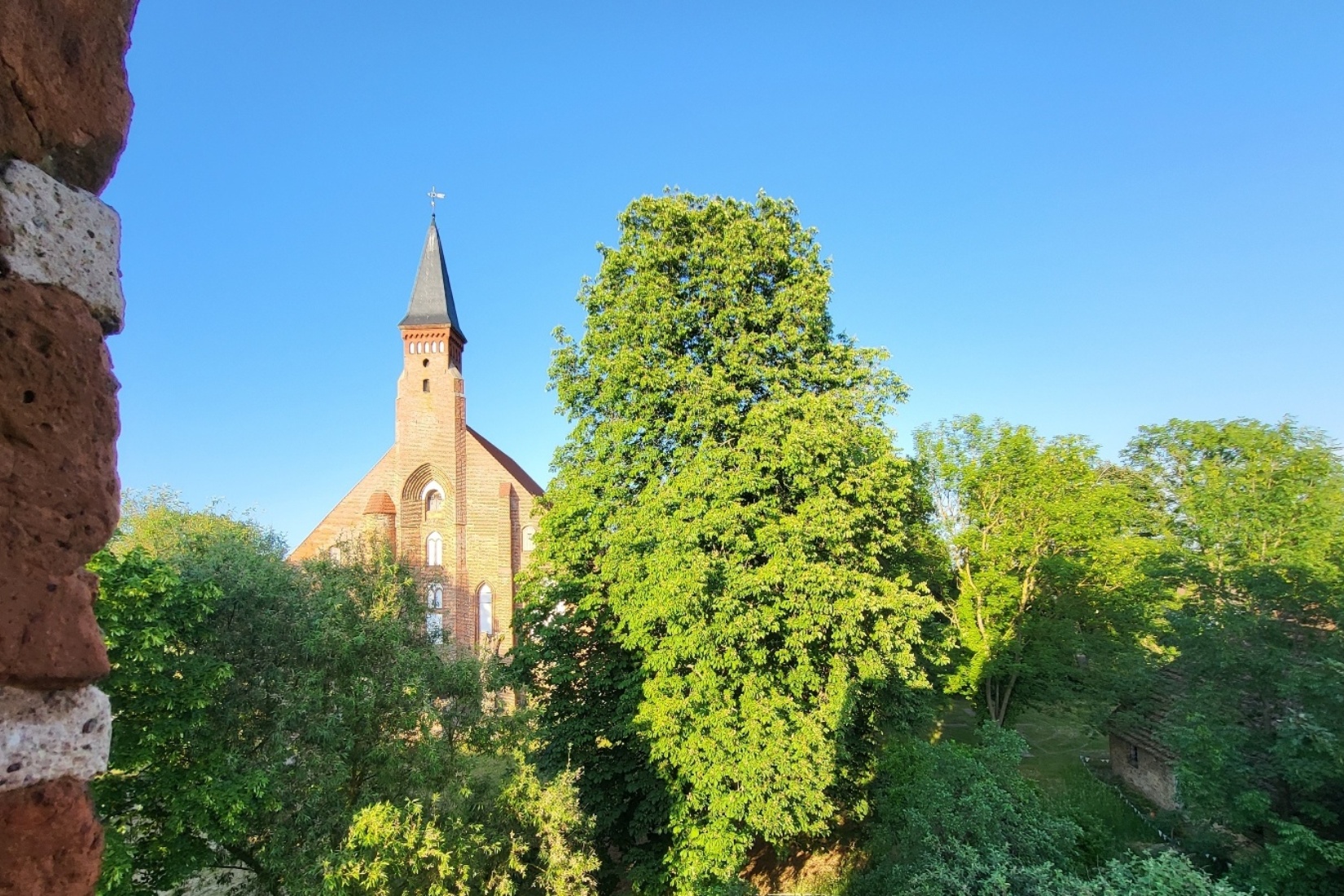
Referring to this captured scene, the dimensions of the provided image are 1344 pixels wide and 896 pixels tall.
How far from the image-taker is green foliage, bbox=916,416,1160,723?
20588 millimetres

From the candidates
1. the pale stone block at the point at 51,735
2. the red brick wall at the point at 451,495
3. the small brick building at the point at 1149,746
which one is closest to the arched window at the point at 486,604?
the red brick wall at the point at 451,495

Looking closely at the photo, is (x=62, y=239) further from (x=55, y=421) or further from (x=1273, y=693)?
(x=1273, y=693)

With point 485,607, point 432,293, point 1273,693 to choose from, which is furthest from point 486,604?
point 1273,693

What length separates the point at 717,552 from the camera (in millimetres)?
11461

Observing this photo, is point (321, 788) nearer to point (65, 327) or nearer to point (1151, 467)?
point (65, 327)

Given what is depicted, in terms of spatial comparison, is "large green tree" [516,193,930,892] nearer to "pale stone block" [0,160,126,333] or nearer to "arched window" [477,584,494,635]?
"pale stone block" [0,160,126,333]

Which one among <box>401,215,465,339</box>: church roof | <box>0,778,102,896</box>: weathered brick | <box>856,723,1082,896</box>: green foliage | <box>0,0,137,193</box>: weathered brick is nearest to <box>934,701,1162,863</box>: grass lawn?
<box>856,723,1082,896</box>: green foliage

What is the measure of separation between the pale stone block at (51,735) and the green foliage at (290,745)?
29.6 feet

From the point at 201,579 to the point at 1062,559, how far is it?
2251 cm

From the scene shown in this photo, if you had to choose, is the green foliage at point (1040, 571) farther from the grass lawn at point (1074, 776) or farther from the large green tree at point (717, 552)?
the large green tree at point (717, 552)

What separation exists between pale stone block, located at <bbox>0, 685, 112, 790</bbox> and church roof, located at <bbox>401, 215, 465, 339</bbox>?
31.0m

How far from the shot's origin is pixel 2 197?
44.4 inches

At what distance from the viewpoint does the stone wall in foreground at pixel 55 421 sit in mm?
1006

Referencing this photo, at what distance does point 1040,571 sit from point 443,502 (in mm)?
23769
